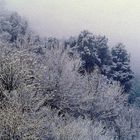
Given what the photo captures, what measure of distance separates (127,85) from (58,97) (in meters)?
23.3

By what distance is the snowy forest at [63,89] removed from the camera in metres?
33.9

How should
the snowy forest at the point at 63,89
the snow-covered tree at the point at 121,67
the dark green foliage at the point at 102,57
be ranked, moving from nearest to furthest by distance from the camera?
1. the snowy forest at the point at 63,89
2. the dark green foliage at the point at 102,57
3. the snow-covered tree at the point at 121,67

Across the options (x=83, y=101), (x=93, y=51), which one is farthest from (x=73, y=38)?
(x=83, y=101)

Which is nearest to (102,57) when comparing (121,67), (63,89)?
(121,67)

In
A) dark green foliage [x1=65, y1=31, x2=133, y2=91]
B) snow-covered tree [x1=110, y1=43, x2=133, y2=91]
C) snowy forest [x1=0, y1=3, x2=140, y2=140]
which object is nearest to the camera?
snowy forest [x1=0, y1=3, x2=140, y2=140]

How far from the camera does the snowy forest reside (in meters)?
33.9

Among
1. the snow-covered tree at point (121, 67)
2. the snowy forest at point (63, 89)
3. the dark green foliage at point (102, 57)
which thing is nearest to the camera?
the snowy forest at point (63, 89)

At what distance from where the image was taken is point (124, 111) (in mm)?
61781

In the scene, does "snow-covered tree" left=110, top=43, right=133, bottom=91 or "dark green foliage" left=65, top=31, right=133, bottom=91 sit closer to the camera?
"dark green foliage" left=65, top=31, right=133, bottom=91

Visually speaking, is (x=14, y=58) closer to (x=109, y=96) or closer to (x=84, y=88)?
(x=84, y=88)

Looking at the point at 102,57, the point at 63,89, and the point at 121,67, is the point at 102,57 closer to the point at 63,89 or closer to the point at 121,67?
the point at 121,67

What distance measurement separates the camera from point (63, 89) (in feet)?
154

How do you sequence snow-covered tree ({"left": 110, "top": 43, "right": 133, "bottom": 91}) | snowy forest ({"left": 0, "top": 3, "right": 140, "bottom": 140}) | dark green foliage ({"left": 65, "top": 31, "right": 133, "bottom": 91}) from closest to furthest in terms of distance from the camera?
snowy forest ({"left": 0, "top": 3, "right": 140, "bottom": 140}) < dark green foliage ({"left": 65, "top": 31, "right": 133, "bottom": 91}) < snow-covered tree ({"left": 110, "top": 43, "right": 133, "bottom": 91})

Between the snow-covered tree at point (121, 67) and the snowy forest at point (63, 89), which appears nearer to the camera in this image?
the snowy forest at point (63, 89)
